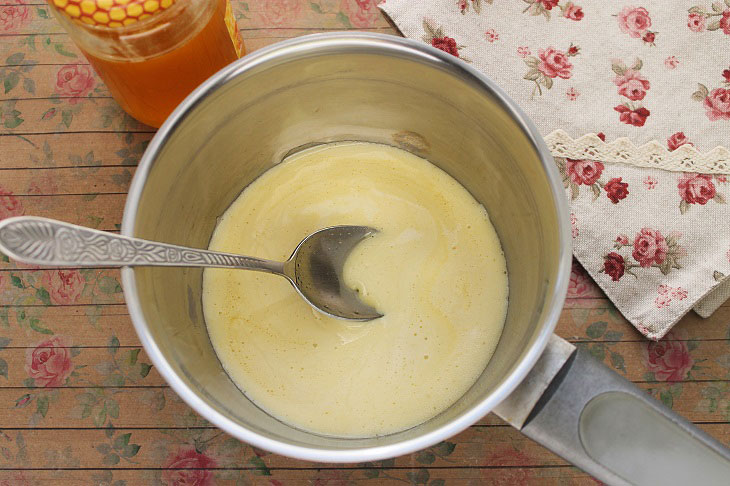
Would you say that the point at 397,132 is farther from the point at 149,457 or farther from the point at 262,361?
the point at 149,457

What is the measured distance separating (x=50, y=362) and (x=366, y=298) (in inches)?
21.7

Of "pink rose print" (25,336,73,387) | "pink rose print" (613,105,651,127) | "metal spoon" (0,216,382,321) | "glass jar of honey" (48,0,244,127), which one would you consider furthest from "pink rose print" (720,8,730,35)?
"pink rose print" (25,336,73,387)

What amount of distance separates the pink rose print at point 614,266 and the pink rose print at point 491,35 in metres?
0.45

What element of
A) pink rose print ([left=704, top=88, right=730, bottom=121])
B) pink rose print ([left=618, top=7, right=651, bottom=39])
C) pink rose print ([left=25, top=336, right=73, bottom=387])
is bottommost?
pink rose print ([left=25, top=336, right=73, bottom=387])

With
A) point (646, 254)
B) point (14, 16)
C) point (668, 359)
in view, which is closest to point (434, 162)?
point (646, 254)

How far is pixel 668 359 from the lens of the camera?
3.39 feet

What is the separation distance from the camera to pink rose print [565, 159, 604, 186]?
109cm

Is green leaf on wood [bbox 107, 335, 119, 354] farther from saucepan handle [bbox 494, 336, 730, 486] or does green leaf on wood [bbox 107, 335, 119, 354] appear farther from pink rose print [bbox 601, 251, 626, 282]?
pink rose print [bbox 601, 251, 626, 282]

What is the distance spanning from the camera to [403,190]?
1.07 metres

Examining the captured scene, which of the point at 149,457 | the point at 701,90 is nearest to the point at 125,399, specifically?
the point at 149,457

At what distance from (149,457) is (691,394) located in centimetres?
90

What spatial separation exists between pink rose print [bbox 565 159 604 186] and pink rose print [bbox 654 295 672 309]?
0.74 feet

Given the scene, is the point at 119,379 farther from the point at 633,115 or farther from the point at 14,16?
the point at 633,115

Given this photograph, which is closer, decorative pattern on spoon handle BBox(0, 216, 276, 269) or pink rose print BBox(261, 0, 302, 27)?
decorative pattern on spoon handle BBox(0, 216, 276, 269)
